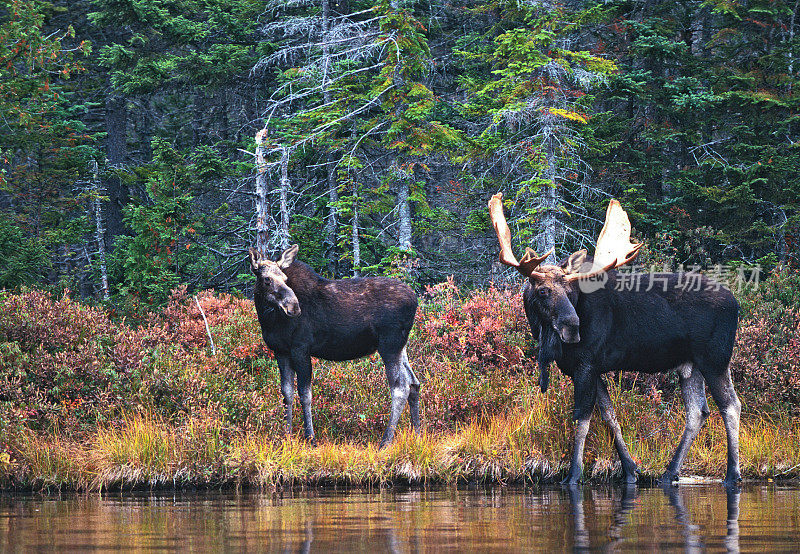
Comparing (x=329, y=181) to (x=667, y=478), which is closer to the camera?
(x=667, y=478)

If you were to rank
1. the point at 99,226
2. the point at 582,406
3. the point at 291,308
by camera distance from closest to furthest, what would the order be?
1. the point at 582,406
2. the point at 291,308
3. the point at 99,226

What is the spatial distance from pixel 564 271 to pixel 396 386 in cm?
259

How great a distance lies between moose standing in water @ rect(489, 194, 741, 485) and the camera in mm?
10547

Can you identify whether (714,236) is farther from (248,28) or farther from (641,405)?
(248,28)

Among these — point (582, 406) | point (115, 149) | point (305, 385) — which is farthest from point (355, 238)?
point (582, 406)

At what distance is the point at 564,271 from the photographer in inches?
419

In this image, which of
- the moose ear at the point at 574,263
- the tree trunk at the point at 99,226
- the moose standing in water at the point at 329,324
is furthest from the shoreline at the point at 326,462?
the tree trunk at the point at 99,226

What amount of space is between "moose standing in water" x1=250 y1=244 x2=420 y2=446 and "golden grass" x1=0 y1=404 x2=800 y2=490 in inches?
28.4

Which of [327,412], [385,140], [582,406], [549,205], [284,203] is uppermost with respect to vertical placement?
[385,140]

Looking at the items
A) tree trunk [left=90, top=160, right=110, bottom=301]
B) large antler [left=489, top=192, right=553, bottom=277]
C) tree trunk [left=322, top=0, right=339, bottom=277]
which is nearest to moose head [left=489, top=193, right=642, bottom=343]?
large antler [left=489, top=192, right=553, bottom=277]

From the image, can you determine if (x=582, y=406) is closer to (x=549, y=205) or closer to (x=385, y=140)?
(x=549, y=205)

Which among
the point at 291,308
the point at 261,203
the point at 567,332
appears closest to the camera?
the point at 567,332

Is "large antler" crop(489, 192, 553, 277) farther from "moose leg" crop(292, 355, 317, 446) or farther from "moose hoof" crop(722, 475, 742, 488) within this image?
"moose hoof" crop(722, 475, 742, 488)

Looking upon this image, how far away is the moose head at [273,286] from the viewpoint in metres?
11.2
